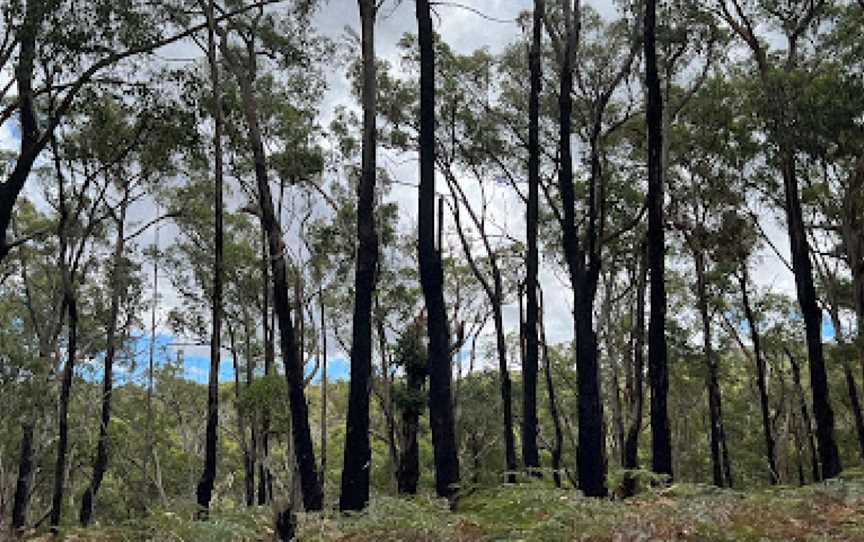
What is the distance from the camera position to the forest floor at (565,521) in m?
6.05

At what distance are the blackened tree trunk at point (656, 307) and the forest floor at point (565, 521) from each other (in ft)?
15.2

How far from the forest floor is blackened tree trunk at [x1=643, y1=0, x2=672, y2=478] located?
15.2 ft

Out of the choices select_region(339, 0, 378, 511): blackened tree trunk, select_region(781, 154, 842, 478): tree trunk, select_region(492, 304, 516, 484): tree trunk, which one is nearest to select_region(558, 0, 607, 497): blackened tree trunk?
select_region(339, 0, 378, 511): blackened tree trunk

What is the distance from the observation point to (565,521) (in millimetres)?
6586

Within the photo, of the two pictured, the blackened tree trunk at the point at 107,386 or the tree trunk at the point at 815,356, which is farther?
the blackened tree trunk at the point at 107,386

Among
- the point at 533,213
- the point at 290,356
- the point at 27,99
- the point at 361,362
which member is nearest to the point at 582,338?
the point at 533,213

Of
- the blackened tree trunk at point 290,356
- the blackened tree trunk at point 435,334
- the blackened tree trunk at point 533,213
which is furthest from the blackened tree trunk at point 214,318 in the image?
the blackened tree trunk at point 533,213

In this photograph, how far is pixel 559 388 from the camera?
45.6 metres

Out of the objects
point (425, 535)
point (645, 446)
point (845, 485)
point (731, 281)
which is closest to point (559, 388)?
point (645, 446)

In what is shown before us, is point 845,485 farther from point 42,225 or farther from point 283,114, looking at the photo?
point 42,225

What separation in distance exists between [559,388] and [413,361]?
65.0ft

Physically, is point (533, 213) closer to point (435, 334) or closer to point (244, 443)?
point (435, 334)

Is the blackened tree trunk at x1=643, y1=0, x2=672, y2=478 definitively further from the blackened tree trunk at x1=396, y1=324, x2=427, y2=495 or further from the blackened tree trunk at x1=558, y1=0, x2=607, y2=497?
the blackened tree trunk at x1=396, y1=324, x2=427, y2=495

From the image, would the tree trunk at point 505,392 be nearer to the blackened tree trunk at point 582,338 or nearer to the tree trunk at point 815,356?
the blackened tree trunk at point 582,338
